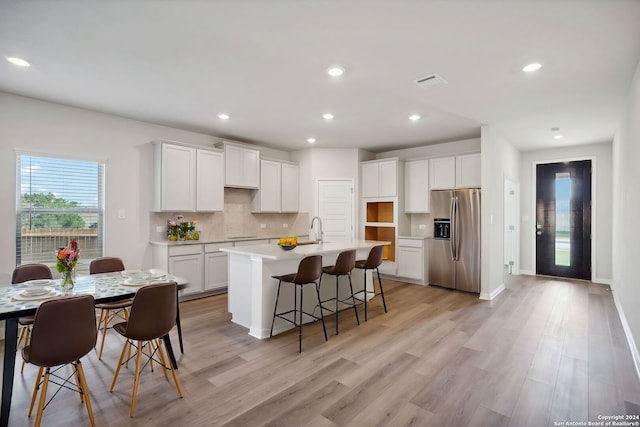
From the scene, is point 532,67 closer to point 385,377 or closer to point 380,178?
point 385,377

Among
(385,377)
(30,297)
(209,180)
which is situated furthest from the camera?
(209,180)

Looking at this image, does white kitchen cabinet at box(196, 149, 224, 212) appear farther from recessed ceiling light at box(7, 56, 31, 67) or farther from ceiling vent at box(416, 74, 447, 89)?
ceiling vent at box(416, 74, 447, 89)

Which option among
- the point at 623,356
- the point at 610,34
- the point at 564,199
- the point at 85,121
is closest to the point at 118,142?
the point at 85,121

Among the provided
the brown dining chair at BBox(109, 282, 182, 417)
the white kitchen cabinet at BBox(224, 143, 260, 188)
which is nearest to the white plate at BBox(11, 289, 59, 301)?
the brown dining chair at BBox(109, 282, 182, 417)

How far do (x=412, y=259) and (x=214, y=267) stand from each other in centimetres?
348

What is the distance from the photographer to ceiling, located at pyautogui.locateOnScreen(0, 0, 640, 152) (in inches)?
83.4

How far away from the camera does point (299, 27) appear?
2291 mm

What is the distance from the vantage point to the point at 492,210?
195 inches

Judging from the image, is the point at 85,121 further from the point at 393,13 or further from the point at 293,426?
the point at 293,426

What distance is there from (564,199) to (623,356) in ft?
14.1

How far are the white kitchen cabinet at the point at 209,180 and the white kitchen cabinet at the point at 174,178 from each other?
8 cm

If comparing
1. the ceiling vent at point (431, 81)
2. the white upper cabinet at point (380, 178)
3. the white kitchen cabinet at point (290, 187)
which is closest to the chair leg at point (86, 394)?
the ceiling vent at point (431, 81)

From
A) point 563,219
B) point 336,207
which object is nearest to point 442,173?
point 336,207

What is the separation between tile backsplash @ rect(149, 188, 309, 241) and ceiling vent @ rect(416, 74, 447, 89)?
3753mm
